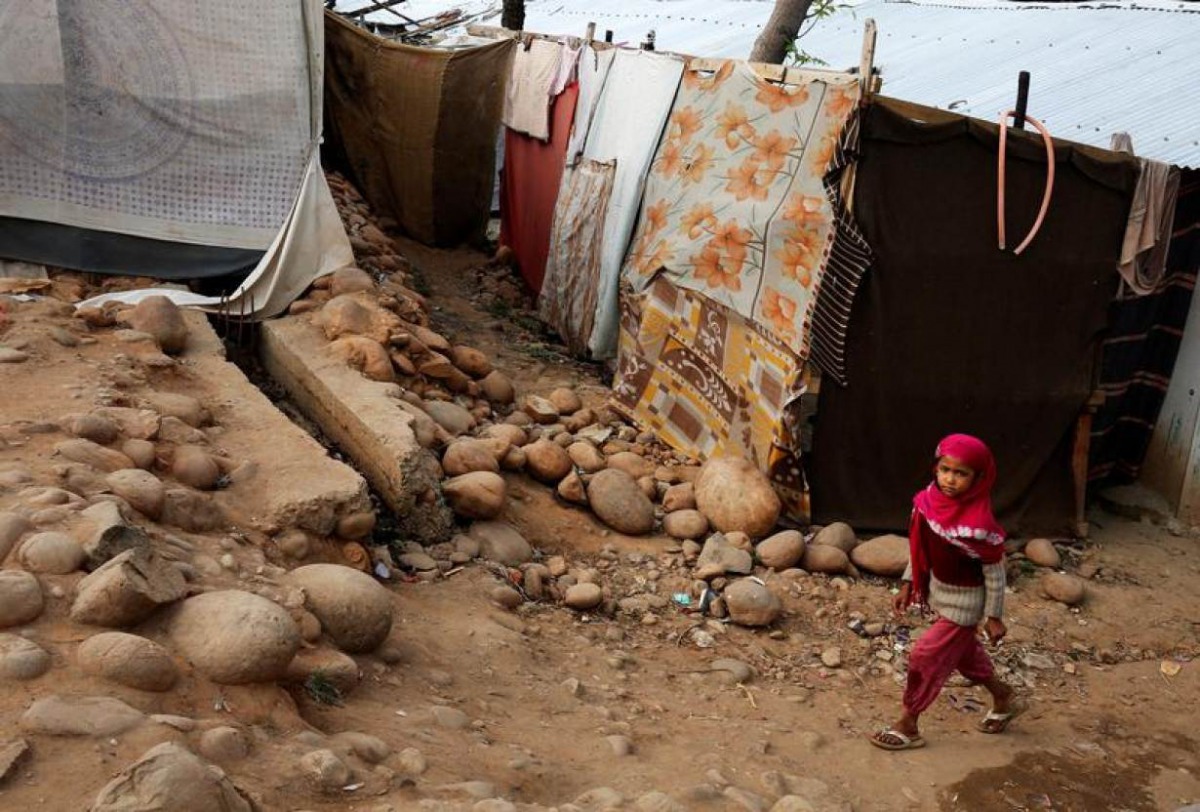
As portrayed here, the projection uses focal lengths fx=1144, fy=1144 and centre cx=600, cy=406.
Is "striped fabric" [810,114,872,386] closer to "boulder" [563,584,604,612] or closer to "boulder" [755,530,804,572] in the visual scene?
"boulder" [755,530,804,572]

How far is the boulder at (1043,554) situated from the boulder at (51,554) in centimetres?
425

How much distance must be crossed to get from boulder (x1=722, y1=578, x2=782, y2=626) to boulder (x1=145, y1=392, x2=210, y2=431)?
2253mm

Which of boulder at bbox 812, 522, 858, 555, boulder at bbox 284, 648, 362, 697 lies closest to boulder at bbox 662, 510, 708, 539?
boulder at bbox 812, 522, 858, 555

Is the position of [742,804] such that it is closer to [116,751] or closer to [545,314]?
[116,751]

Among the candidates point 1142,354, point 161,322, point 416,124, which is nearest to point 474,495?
point 161,322

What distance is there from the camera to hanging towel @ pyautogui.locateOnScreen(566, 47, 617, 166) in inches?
295

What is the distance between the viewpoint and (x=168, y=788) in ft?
7.01

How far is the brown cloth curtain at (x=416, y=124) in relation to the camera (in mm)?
9188

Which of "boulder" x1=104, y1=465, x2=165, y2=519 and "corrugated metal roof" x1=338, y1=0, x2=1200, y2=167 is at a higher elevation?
"corrugated metal roof" x1=338, y1=0, x2=1200, y2=167

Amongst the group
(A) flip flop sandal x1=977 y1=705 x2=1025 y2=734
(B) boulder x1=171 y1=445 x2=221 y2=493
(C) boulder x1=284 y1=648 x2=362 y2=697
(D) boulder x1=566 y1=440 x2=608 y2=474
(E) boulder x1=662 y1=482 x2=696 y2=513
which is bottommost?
(A) flip flop sandal x1=977 y1=705 x2=1025 y2=734

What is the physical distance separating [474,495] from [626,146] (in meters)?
2.92

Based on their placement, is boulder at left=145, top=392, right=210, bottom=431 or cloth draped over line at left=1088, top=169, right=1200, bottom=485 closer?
boulder at left=145, top=392, right=210, bottom=431

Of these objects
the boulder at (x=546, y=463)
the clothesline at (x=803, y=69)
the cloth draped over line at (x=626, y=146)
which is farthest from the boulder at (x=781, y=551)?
the cloth draped over line at (x=626, y=146)

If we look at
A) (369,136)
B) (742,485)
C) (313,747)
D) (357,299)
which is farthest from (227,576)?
(369,136)
